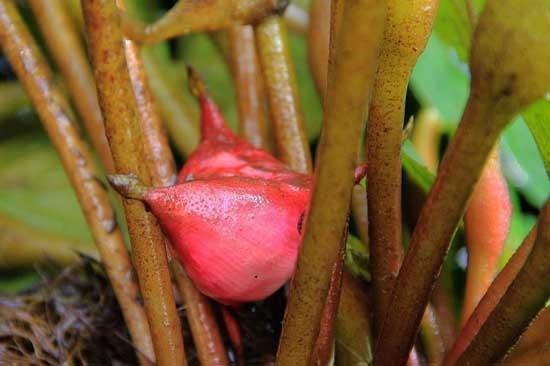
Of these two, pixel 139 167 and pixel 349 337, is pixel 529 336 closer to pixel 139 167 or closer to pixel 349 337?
pixel 349 337

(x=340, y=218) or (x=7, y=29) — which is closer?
(x=340, y=218)

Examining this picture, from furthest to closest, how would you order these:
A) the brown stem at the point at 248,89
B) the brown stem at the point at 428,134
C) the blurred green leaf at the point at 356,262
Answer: the brown stem at the point at 428,134, the brown stem at the point at 248,89, the blurred green leaf at the point at 356,262

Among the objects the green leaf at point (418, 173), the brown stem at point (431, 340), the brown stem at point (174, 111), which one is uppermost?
the brown stem at point (174, 111)

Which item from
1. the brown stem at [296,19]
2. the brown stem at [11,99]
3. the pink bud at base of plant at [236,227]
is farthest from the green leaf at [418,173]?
the brown stem at [11,99]

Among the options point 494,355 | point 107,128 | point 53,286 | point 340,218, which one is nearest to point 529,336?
point 494,355

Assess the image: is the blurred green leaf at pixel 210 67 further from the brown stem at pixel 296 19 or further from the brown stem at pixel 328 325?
the brown stem at pixel 328 325

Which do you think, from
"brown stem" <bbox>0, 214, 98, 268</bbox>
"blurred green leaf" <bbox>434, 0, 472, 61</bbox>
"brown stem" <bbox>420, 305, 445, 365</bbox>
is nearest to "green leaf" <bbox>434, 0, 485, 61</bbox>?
"blurred green leaf" <bbox>434, 0, 472, 61</bbox>

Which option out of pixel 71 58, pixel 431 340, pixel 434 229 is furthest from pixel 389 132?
pixel 71 58
